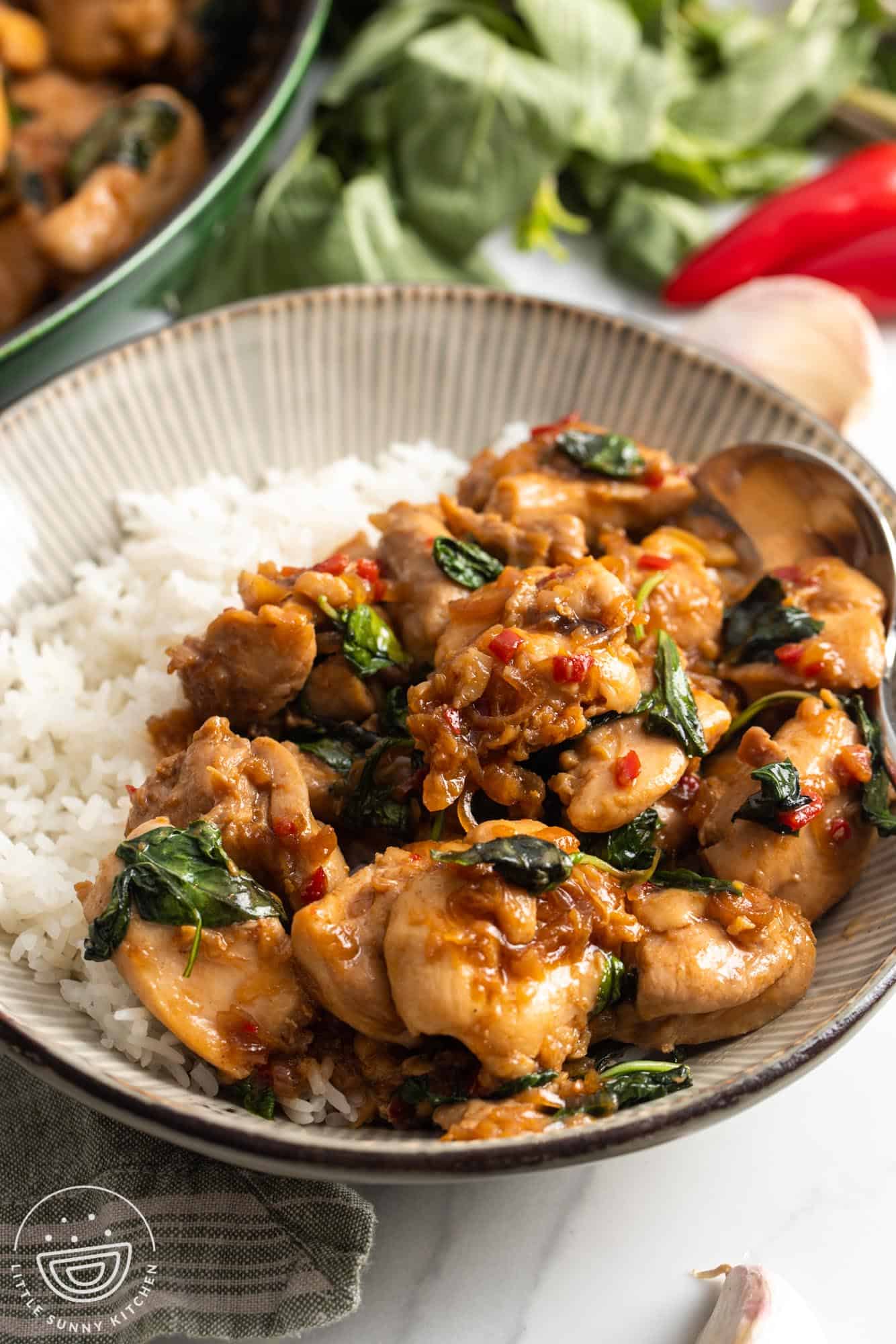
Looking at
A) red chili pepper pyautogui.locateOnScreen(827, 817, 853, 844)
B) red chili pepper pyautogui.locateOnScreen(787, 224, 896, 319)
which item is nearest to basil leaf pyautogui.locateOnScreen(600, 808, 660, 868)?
red chili pepper pyautogui.locateOnScreen(827, 817, 853, 844)

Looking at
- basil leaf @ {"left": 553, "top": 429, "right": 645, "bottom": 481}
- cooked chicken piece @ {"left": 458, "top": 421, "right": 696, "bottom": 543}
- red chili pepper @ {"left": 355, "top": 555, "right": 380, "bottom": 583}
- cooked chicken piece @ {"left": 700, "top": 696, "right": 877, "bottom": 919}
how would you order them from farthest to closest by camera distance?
basil leaf @ {"left": 553, "top": 429, "right": 645, "bottom": 481}
cooked chicken piece @ {"left": 458, "top": 421, "right": 696, "bottom": 543}
red chili pepper @ {"left": 355, "top": 555, "right": 380, "bottom": 583}
cooked chicken piece @ {"left": 700, "top": 696, "right": 877, "bottom": 919}

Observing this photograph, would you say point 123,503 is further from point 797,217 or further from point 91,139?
point 797,217

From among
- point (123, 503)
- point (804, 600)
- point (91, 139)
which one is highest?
point (804, 600)

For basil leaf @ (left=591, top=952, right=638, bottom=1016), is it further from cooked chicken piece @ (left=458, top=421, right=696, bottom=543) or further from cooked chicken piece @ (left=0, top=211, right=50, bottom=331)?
cooked chicken piece @ (left=0, top=211, right=50, bottom=331)

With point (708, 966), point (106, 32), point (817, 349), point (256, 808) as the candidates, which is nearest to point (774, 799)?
point (708, 966)

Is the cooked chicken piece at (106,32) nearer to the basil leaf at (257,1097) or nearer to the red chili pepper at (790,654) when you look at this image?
the red chili pepper at (790,654)

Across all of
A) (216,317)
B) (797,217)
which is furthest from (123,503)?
(797,217)

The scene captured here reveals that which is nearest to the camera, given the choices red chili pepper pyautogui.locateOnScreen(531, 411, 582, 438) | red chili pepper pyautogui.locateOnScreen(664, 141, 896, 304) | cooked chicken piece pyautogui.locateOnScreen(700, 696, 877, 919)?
cooked chicken piece pyautogui.locateOnScreen(700, 696, 877, 919)
